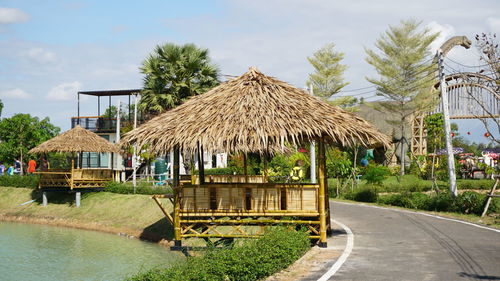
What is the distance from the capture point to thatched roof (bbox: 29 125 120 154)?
34.2 meters

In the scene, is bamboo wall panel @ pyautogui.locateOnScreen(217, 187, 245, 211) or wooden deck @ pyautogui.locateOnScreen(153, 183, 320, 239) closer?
wooden deck @ pyautogui.locateOnScreen(153, 183, 320, 239)

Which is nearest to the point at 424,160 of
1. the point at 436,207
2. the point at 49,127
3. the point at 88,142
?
the point at 436,207

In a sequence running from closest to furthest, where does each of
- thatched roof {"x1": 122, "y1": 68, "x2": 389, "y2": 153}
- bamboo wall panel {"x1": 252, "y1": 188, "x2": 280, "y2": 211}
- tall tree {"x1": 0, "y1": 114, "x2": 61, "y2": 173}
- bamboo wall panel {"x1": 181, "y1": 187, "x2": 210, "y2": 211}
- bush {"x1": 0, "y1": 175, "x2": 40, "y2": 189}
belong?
1. thatched roof {"x1": 122, "y1": 68, "x2": 389, "y2": 153}
2. bamboo wall panel {"x1": 252, "y1": 188, "x2": 280, "y2": 211}
3. bamboo wall panel {"x1": 181, "y1": 187, "x2": 210, "y2": 211}
4. bush {"x1": 0, "y1": 175, "x2": 40, "y2": 189}
5. tall tree {"x1": 0, "y1": 114, "x2": 61, "y2": 173}

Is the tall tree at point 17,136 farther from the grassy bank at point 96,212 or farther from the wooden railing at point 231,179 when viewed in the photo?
the wooden railing at point 231,179

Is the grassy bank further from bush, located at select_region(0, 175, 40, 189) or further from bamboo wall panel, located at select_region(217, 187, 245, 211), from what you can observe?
bamboo wall panel, located at select_region(217, 187, 245, 211)

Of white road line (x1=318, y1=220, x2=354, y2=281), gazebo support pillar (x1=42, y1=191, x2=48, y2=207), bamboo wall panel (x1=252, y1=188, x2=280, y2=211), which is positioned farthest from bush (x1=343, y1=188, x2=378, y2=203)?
gazebo support pillar (x1=42, y1=191, x2=48, y2=207)

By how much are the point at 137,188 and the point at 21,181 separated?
11826 millimetres

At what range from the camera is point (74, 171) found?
3431 centimetres

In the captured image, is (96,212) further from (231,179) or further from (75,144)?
(231,179)

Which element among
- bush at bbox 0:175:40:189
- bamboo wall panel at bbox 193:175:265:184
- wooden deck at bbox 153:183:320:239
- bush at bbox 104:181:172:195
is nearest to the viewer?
wooden deck at bbox 153:183:320:239

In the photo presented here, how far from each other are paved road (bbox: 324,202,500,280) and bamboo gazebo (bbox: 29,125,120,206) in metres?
20.2

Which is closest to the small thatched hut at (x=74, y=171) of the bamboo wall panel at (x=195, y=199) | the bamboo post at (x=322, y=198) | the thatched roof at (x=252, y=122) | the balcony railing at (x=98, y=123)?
the balcony railing at (x=98, y=123)

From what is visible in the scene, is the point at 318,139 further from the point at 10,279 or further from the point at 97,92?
the point at 97,92

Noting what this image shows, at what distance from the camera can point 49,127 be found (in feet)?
187
